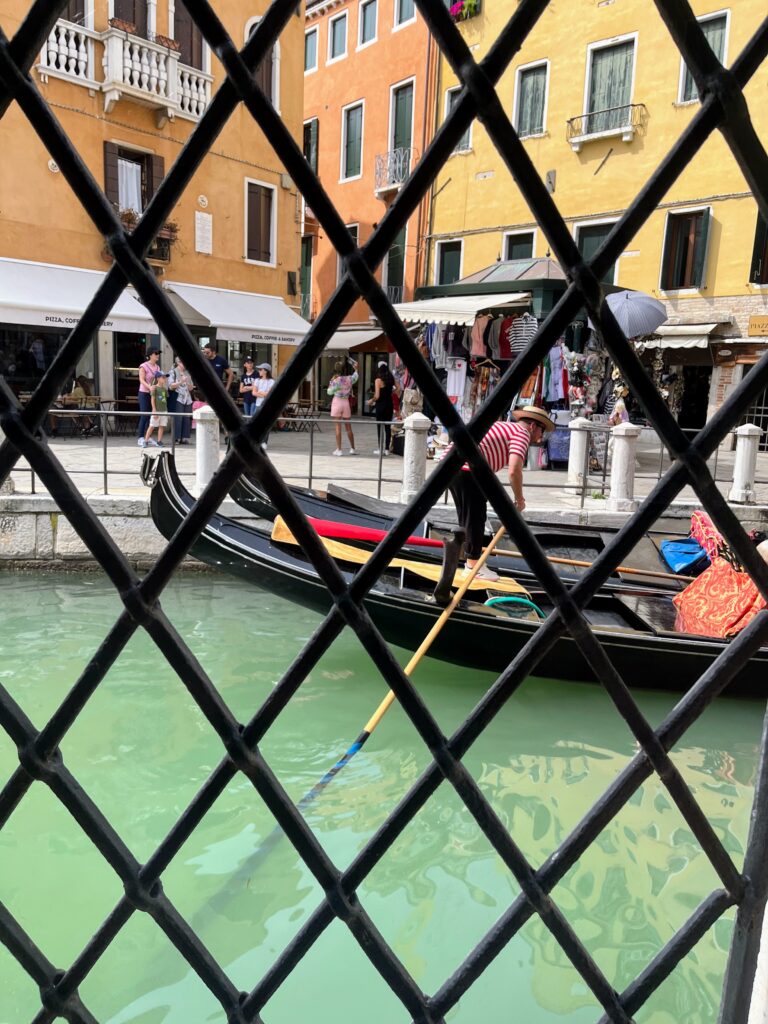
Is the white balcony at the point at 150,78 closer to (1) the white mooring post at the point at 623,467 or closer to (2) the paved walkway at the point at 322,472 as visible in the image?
(2) the paved walkway at the point at 322,472

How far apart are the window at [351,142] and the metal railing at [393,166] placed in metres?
0.91

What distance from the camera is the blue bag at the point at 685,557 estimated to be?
17.4 ft

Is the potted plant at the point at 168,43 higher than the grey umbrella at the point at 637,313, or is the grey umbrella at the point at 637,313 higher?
the potted plant at the point at 168,43

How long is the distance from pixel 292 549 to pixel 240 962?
104 inches

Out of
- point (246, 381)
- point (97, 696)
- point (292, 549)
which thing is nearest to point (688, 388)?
point (246, 381)

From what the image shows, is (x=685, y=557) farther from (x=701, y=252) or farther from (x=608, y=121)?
(x=608, y=121)

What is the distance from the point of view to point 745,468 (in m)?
7.26

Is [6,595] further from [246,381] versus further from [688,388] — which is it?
[688,388]

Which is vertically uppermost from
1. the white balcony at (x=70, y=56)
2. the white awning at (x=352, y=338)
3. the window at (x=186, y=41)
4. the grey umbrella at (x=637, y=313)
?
the window at (x=186, y=41)

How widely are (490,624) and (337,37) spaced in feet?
61.0

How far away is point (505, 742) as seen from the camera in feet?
13.5

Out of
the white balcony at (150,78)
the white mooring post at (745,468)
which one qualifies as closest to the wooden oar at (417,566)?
the white mooring post at (745,468)

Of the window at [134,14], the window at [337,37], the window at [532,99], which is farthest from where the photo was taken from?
the window at [337,37]

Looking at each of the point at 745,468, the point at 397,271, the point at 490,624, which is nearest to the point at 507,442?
the point at 490,624
